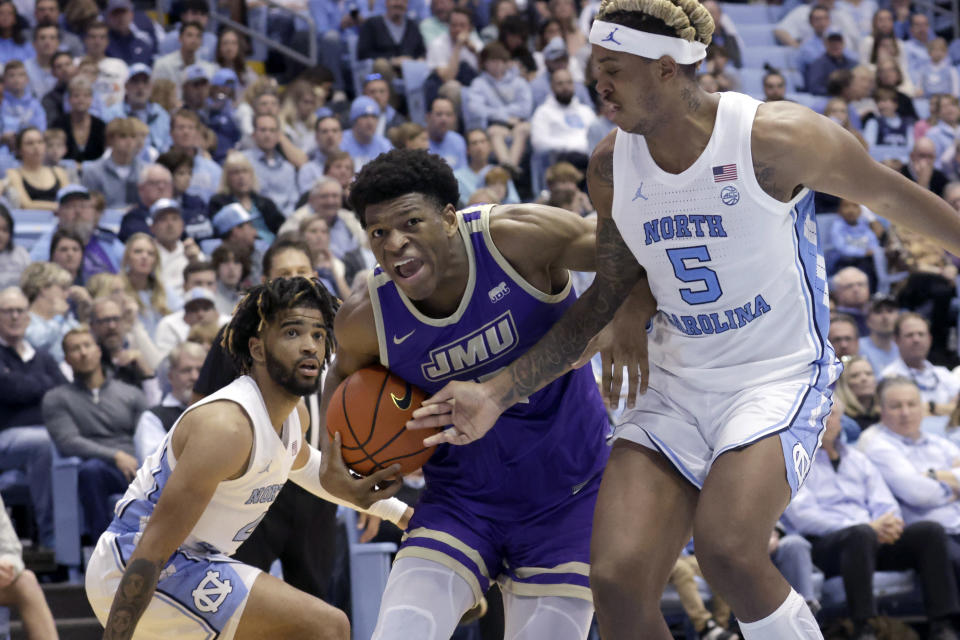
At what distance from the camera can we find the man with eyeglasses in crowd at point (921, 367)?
8977 mm

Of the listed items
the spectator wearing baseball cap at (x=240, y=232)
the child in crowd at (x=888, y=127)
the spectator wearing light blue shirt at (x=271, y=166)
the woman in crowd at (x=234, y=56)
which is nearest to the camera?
the spectator wearing baseball cap at (x=240, y=232)

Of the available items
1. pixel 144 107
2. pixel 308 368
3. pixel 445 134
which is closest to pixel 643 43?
pixel 308 368

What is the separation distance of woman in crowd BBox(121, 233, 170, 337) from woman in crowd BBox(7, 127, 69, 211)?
1217mm

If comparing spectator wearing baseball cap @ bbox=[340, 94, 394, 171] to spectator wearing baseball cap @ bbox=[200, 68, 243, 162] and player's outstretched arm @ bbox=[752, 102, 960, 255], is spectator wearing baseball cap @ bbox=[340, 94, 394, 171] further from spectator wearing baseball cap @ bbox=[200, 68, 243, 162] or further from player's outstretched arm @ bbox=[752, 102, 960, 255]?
player's outstretched arm @ bbox=[752, 102, 960, 255]

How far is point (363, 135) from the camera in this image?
10.7 meters

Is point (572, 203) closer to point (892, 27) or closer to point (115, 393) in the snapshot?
point (115, 393)

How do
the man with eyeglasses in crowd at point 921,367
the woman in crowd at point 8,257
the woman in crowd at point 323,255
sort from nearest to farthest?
1. the woman in crowd at point 8,257
2. the woman in crowd at point 323,255
3. the man with eyeglasses in crowd at point 921,367

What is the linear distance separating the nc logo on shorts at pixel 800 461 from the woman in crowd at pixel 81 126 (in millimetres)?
7784

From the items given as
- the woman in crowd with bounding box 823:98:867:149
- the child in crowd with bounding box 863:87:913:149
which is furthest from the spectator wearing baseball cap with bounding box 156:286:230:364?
the child in crowd with bounding box 863:87:913:149

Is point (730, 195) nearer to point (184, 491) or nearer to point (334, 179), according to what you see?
point (184, 491)

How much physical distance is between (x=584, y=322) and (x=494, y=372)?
0.34 meters

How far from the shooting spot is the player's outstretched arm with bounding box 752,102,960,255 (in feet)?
11.0

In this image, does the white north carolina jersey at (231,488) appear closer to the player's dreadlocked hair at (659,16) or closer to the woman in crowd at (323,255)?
the player's dreadlocked hair at (659,16)

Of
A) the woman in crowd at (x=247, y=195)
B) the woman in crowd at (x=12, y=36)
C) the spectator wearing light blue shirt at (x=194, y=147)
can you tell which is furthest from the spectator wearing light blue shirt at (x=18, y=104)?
the woman in crowd at (x=247, y=195)
